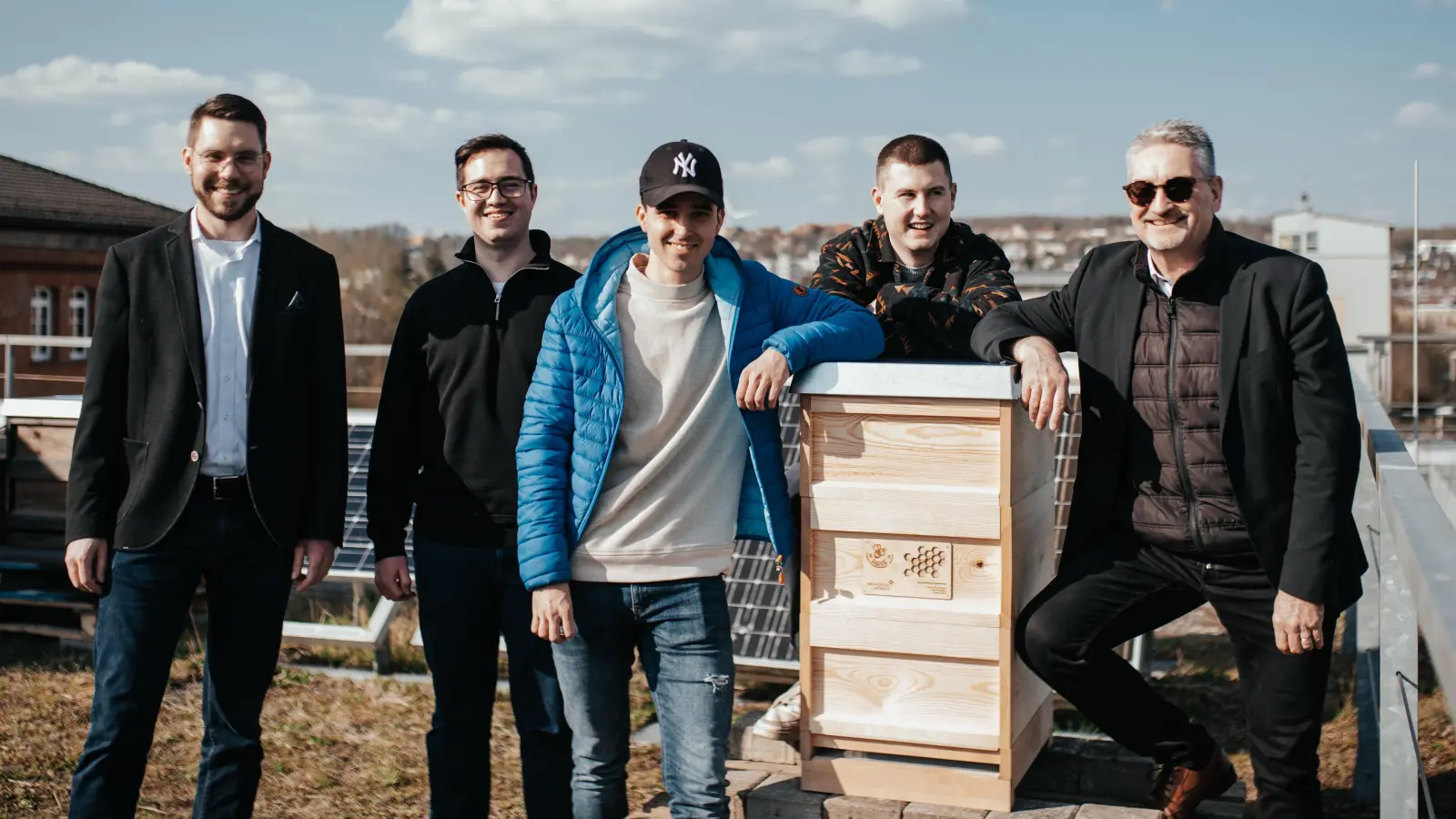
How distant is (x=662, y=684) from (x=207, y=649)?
56.8 inches

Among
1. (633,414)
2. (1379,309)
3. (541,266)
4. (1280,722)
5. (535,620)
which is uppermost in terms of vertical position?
(1379,309)

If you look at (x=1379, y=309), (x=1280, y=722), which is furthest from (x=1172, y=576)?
(x=1379, y=309)

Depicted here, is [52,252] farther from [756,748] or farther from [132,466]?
[756,748]

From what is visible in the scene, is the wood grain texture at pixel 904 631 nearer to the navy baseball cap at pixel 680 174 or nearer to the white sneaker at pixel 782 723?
the white sneaker at pixel 782 723

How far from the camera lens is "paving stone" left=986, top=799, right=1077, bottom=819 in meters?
3.82

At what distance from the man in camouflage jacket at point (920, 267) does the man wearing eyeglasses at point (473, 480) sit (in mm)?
1022

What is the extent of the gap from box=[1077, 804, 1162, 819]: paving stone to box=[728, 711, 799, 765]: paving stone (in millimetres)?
1047

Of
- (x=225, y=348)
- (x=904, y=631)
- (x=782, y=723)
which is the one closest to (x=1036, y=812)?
(x=904, y=631)

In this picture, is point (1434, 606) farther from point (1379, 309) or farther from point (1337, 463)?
point (1379, 309)

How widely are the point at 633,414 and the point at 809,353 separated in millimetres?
529

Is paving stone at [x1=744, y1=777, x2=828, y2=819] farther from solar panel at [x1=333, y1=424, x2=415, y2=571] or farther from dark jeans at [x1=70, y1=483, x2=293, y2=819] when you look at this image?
solar panel at [x1=333, y1=424, x2=415, y2=571]

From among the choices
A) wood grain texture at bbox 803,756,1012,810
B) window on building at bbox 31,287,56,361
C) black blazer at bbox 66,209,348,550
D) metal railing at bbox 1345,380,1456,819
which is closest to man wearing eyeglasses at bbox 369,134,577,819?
black blazer at bbox 66,209,348,550

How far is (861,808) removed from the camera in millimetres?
3918

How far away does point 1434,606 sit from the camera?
1587 mm
